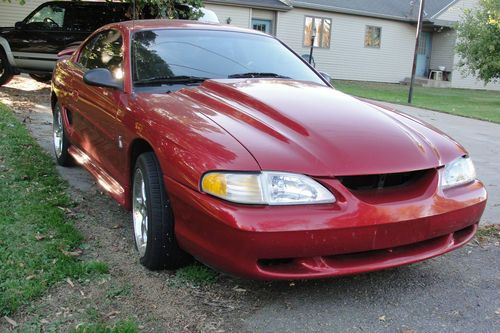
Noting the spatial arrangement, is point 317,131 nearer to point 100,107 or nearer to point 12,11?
point 100,107

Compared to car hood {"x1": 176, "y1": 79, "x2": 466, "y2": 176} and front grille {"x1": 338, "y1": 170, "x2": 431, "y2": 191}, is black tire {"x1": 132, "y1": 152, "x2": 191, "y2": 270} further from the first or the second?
front grille {"x1": 338, "y1": 170, "x2": 431, "y2": 191}

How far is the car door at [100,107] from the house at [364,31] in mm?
17193

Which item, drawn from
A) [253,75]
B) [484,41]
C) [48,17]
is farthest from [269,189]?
[484,41]

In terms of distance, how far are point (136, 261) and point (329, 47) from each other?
74.0ft

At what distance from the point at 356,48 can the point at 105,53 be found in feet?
72.8

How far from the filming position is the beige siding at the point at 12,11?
17.9m

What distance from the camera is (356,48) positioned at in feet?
83.9

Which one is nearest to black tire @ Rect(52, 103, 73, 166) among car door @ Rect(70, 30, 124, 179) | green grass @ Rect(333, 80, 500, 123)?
car door @ Rect(70, 30, 124, 179)

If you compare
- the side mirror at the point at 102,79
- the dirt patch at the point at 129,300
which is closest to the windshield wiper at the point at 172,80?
the side mirror at the point at 102,79

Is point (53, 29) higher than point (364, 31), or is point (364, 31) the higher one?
point (364, 31)

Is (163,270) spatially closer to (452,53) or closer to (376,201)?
(376,201)

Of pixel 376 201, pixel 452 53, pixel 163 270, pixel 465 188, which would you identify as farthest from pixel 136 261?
pixel 452 53

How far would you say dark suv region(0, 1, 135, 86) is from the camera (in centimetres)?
1145

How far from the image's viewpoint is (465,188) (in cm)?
324
